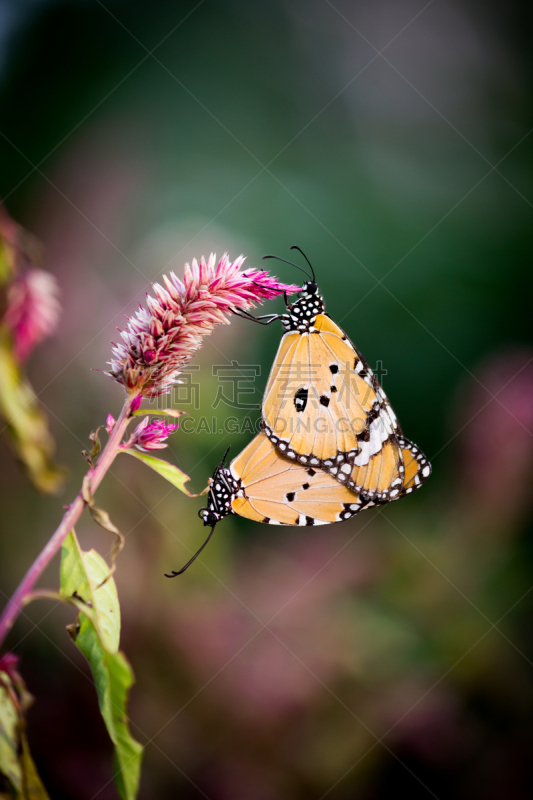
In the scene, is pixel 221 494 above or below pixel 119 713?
above

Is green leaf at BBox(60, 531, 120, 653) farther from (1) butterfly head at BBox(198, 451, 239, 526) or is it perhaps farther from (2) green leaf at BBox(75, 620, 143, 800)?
(1) butterfly head at BBox(198, 451, 239, 526)

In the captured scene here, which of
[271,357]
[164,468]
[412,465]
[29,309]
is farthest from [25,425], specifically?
[271,357]

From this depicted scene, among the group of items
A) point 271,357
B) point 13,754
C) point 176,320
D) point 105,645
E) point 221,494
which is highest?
point 271,357

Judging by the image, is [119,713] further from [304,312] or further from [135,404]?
[304,312]

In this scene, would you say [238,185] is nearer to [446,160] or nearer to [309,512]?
[446,160]

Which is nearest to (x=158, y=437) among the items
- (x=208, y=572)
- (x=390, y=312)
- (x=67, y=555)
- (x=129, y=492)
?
(x=67, y=555)

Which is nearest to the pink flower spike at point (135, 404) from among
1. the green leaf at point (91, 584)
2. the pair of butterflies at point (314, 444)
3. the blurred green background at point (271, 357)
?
the green leaf at point (91, 584)

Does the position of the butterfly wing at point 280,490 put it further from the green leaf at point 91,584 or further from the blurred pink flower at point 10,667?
the blurred pink flower at point 10,667
